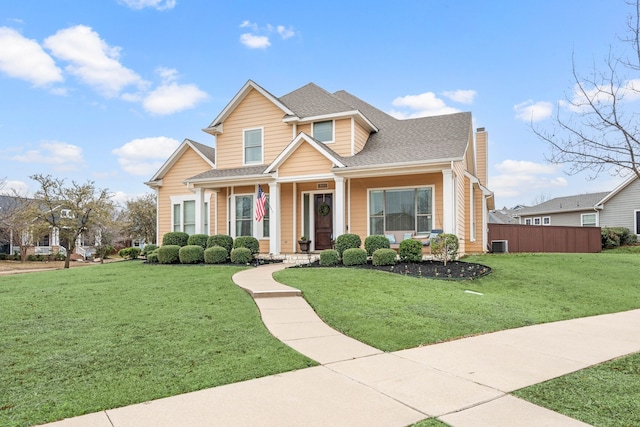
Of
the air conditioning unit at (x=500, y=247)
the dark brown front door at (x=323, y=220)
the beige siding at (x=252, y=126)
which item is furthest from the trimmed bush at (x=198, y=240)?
the air conditioning unit at (x=500, y=247)

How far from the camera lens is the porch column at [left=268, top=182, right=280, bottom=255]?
15328 millimetres

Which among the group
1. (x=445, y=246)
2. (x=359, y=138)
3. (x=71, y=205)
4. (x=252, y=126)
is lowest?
(x=445, y=246)

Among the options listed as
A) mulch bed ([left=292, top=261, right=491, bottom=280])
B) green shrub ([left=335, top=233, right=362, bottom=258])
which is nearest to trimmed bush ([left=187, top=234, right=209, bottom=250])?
mulch bed ([left=292, top=261, right=491, bottom=280])

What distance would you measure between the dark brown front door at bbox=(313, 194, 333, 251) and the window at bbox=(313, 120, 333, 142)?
7.42 feet

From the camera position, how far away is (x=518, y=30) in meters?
12.1

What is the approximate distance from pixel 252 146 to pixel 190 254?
5.77m

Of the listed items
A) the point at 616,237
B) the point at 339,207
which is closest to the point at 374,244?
the point at 339,207

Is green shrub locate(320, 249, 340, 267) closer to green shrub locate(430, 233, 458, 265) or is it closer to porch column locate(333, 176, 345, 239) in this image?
porch column locate(333, 176, 345, 239)

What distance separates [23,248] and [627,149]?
3388 cm

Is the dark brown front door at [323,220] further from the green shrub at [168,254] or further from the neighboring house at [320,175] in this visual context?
the green shrub at [168,254]

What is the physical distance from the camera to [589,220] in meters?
33.0

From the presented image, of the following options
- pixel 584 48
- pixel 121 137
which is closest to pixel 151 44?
pixel 121 137

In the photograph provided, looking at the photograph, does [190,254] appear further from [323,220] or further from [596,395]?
[596,395]

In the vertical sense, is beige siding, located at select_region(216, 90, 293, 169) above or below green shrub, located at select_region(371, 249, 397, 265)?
above
